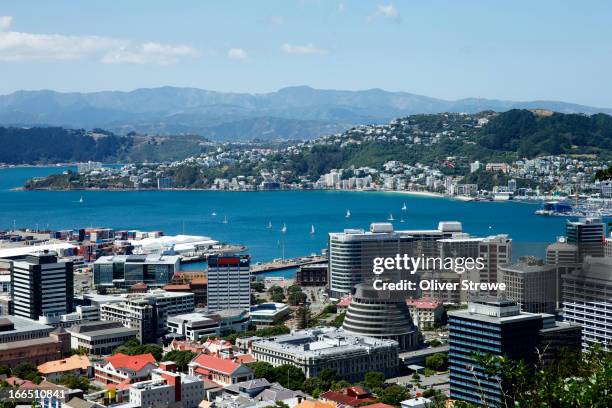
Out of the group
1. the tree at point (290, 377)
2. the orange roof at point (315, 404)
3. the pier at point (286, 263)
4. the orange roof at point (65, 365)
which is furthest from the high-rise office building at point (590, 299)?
the pier at point (286, 263)

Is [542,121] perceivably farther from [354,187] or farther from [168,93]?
[168,93]

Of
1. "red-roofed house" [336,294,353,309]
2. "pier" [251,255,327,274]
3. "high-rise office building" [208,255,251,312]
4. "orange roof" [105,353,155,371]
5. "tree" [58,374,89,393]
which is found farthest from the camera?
"pier" [251,255,327,274]

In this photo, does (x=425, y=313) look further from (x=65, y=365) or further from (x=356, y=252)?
(x=65, y=365)

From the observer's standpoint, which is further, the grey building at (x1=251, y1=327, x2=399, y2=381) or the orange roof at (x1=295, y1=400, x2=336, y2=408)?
the grey building at (x1=251, y1=327, x2=399, y2=381)

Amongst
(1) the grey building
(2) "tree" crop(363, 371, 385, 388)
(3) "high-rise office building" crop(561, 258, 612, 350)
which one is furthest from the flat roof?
(3) "high-rise office building" crop(561, 258, 612, 350)

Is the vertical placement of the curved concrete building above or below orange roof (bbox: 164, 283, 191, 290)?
above

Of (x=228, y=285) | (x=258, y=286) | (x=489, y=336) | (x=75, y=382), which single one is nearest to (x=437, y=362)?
(x=489, y=336)

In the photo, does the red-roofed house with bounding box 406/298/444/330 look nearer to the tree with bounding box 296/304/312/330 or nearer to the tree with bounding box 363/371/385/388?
the tree with bounding box 296/304/312/330
